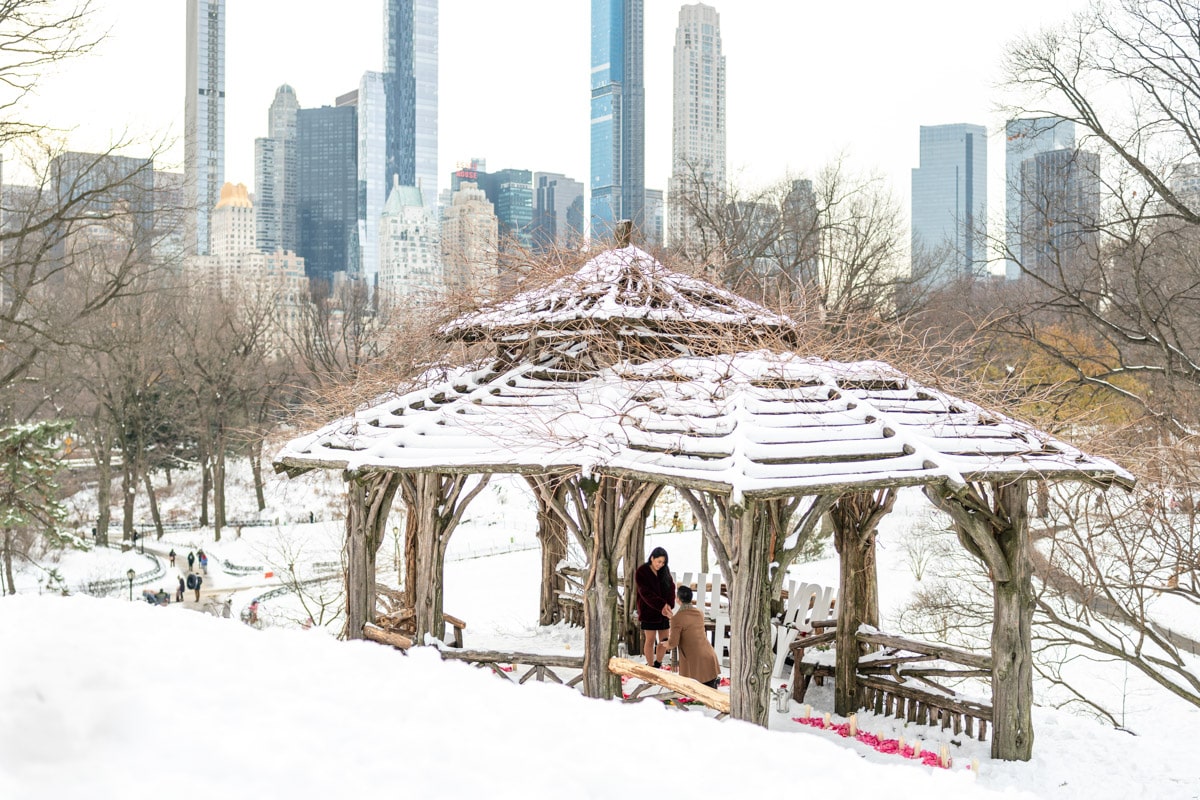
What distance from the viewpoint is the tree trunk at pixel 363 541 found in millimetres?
11406

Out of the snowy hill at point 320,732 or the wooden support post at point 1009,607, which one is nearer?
the snowy hill at point 320,732

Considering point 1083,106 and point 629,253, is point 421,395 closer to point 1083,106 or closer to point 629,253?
point 629,253

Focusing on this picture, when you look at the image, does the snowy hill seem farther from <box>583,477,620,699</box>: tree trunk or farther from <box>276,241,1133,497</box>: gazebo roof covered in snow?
<box>583,477,620,699</box>: tree trunk

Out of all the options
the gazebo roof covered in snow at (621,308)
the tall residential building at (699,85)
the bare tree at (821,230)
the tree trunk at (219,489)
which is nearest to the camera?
the gazebo roof covered in snow at (621,308)

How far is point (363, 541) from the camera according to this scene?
11.6m

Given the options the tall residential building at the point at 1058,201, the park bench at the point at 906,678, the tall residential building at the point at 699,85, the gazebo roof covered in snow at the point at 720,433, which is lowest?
the park bench at the point at 906,678

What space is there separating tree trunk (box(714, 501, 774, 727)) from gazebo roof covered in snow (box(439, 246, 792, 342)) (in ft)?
11.2

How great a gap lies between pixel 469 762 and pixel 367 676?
94 cm

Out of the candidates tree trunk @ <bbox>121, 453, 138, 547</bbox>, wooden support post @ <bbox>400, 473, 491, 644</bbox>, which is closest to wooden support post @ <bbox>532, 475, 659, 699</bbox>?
wooden support post @ <bbox>400, 473, 491, 644</bbox>

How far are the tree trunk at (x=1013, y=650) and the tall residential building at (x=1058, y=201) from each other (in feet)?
22.3

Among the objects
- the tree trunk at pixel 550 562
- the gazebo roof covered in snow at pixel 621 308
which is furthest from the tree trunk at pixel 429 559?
the tree trunk at pixel 550 562

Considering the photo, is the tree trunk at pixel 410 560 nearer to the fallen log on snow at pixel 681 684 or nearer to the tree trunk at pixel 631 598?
the tree trunk at pixel 631 598

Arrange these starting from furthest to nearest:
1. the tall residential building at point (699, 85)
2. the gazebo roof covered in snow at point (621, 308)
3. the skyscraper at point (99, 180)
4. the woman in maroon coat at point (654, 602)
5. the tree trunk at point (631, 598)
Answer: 1. the tall residential building at point (699, 85)
2. the skyscraper at point (99, 180)
3. the tree trunk at point (631, 598)
4. the gazebo roof covered in snow at point (621, 308)
5. the woman in maroon coat at point (654, 602)

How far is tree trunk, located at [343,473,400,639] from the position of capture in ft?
37.4
